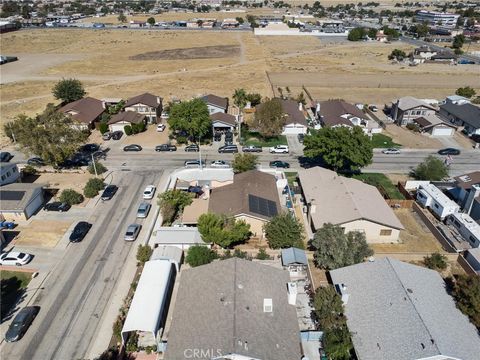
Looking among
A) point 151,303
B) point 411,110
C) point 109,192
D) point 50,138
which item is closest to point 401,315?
point 151,303

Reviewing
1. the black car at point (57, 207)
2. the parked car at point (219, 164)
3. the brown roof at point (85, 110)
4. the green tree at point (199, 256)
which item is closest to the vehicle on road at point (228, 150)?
the parked car at point (219, 164)

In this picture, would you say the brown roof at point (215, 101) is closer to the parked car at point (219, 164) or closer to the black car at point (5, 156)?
the parked car at point (219, 164)

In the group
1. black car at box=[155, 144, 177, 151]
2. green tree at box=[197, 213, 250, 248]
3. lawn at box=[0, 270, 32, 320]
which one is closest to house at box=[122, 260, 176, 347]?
green tree at box=[197, 213, 250, 248]

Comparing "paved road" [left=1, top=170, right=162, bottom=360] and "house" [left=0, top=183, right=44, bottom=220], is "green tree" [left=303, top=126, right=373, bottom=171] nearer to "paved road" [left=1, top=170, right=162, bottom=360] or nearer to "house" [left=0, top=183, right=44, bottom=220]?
"paved road" [left=1, top=170, right=162, bottom=360]

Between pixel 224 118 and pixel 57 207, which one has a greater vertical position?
pixel 224 118

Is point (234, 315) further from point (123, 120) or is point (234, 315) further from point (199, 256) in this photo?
point (123, 120)

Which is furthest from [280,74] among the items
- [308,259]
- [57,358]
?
[57,358]
